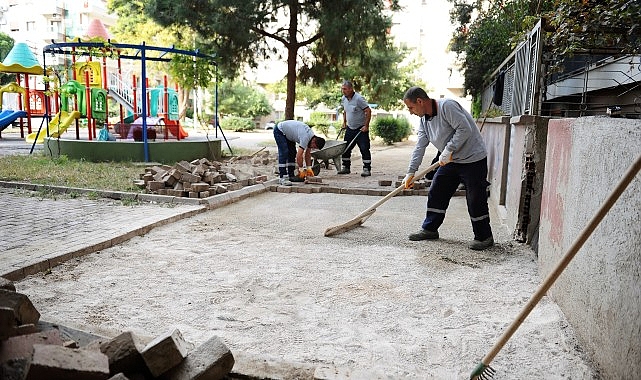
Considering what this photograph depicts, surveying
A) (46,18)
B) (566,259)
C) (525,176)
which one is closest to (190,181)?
(525,176)

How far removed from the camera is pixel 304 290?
12.2 feet

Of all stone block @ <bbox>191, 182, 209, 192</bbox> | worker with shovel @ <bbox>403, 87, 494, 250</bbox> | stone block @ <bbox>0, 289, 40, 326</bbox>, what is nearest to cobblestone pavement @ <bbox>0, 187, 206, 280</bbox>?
stone block @ <bbox>191, 182, 209, 192</bbox>

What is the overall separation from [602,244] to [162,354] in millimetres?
2138

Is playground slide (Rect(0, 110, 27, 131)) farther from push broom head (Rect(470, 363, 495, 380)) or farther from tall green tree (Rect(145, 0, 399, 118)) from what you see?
push broom head (Rect(470, 363, 495, 380))

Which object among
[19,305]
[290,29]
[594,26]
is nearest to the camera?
[19,305]

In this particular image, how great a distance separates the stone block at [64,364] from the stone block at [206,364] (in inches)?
13.3

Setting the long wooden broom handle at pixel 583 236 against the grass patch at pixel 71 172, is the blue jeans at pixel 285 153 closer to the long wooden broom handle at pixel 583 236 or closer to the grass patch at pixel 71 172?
the grass patch at pixel 71 172

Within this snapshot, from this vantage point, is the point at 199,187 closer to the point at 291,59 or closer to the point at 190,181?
the point at 190,181

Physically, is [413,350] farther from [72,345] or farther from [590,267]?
[72,345]

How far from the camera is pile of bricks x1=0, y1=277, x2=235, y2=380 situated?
1.99 meters

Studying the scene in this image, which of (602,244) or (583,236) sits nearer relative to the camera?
(583,236)

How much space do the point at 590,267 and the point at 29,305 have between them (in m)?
2.85

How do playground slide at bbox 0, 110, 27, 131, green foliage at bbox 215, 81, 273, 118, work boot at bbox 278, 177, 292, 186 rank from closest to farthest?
work boot at bbox 278, 177, 292, 186 < playground slide at bbox 0, 110, 27, 131 < green foliage at bbox 215, 81, 273, 118

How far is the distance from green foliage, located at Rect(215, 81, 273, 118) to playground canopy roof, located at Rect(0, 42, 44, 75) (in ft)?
60.0
